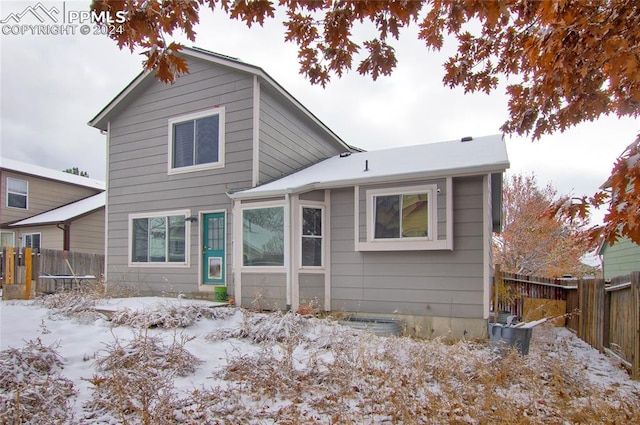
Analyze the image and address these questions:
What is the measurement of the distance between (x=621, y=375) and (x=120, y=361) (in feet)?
19.6

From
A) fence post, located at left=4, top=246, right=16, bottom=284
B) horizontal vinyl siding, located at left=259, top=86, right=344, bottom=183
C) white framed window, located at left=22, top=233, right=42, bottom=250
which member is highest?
horizontal vinyl siding, located at left=259, top=86, right=344, bottom=183

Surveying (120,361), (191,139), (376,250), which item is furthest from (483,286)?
(191,139)

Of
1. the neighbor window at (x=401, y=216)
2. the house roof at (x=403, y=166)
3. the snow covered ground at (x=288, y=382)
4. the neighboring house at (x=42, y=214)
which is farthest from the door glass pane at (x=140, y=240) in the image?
the neighboring house at (x=42, y=214)

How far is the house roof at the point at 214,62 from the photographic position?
8805 millimetres

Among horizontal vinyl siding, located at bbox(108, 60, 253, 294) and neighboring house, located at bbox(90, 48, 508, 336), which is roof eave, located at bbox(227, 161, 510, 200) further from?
horizontal vinyl siding, located at bbox(108, 60, 253, 294)

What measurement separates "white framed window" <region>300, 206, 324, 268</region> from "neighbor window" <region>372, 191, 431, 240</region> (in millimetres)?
1238

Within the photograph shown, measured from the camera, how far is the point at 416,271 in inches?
285

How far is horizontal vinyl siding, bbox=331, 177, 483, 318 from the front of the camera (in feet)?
22.4

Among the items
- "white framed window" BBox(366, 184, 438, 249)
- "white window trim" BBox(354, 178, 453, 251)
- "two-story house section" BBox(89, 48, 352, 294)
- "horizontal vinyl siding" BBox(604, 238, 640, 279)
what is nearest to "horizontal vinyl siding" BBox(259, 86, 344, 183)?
"two-story house section" BBox(89, 48, 352, 294)

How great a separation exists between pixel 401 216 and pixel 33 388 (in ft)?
18.9

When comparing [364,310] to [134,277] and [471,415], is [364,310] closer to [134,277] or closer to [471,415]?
[471,415]

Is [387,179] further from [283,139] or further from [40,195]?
[40,195]

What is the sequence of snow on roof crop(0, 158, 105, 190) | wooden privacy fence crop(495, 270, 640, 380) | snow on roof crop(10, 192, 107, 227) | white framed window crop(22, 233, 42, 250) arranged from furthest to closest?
1. snow on roof crop(0, 158, 105, 190)
2. white framed window crop(22, 233, 42, 250)
3. snow on roof crop(10, 192, 107, 227)
4. wooden privacy fence crop(495, 270, 640, 380)

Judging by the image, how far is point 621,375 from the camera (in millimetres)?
4918
